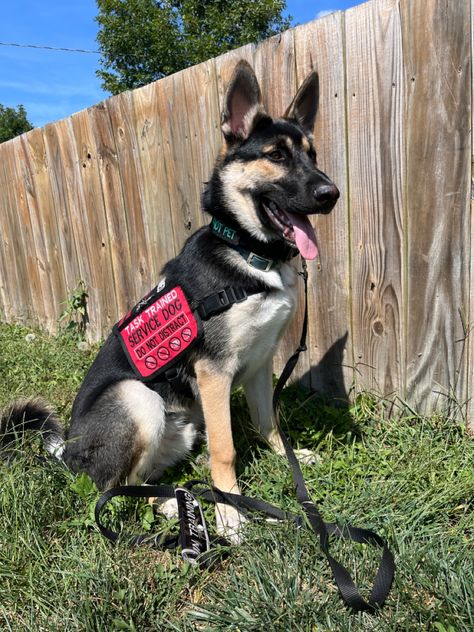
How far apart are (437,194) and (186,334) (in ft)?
4.71

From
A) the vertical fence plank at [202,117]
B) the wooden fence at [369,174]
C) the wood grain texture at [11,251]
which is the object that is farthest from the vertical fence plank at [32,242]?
the vertical fence plank at [202,117]

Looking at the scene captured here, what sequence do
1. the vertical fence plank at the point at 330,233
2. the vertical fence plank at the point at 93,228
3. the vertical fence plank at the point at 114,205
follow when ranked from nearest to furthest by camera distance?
the vertical fence plank at the point at 330,233 → the vertical fence plank at the point at 114,205 → the vertical fence plank at the point at 93,228

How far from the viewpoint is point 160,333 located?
93.9 inches

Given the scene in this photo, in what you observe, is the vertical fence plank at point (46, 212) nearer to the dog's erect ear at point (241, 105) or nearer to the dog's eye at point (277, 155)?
the dog's erect ear at point (241, 105)

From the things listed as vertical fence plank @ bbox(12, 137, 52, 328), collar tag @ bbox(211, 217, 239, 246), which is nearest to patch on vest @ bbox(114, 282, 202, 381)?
collar tag @ bbox(211, 217, 239, 246)

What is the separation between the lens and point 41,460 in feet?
7.59

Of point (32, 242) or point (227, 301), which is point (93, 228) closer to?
point (32, 242)

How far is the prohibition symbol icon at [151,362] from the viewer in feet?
7.88

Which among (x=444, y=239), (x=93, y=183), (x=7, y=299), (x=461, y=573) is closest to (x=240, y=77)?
(x=444, y=239)

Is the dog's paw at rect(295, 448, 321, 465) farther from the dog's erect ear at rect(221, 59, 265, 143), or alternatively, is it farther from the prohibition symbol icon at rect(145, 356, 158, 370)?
the dog's erect ear at rect(221, 59, 265, 143)

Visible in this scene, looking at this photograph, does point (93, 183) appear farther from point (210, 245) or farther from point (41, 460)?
point (41, 460)

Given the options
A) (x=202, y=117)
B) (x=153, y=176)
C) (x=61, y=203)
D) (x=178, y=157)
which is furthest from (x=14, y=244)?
(x=202, y=117)

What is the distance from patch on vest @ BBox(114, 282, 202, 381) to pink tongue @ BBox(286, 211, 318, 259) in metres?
0.60

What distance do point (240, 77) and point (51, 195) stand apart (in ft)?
11.3
